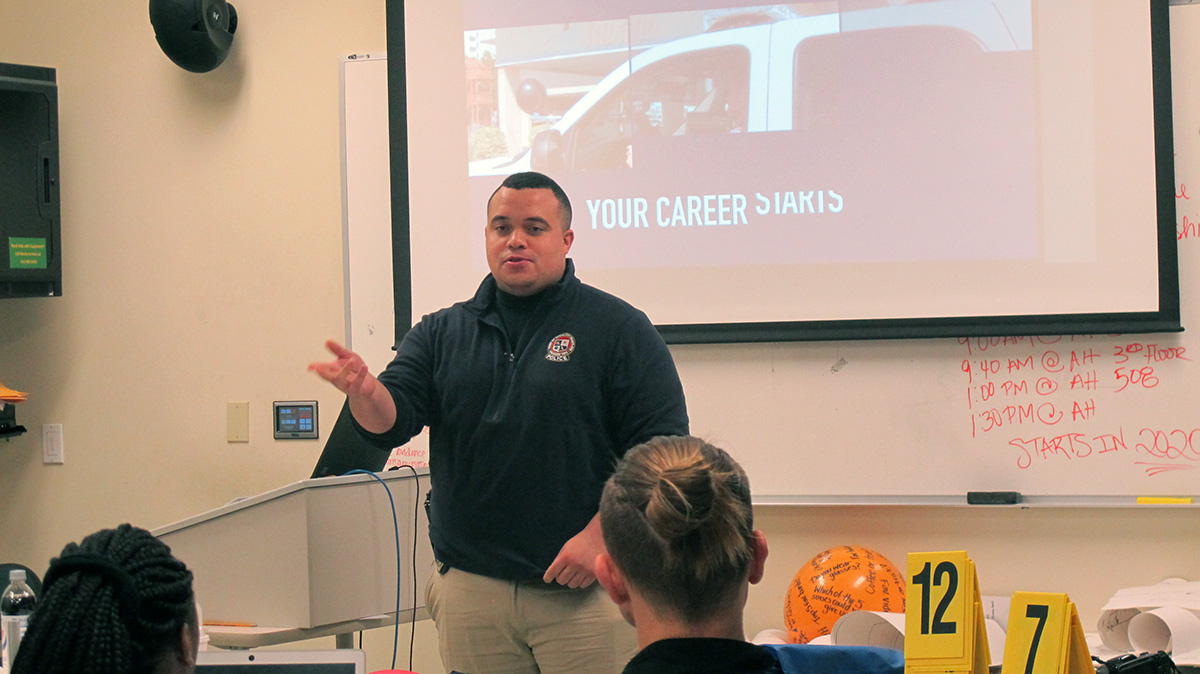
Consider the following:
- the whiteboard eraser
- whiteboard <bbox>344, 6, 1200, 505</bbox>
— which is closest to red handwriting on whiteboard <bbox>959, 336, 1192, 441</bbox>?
whiteboard <bbox>344, 6, 1200, 505</bbox>

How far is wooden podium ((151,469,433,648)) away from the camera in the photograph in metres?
2.11

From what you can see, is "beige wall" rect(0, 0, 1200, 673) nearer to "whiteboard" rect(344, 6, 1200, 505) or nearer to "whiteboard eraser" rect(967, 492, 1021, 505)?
"whiteboard" rect(344, 6, 1200, 505)

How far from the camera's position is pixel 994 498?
280 cm

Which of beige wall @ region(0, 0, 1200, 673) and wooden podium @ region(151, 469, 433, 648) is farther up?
beige wall @ region(0, 0, 1200, 673)

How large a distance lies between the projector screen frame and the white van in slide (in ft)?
1.08

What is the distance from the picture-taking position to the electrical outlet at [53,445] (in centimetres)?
357

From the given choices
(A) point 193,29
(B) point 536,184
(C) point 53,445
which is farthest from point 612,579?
(C) point 53,445

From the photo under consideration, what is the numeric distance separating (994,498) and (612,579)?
201cm

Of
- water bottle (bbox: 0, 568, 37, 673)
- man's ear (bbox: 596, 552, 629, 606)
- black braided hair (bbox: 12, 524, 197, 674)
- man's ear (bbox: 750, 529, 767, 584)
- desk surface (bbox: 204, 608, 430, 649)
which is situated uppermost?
black braided hair (bbox: 12, 524, 197, 674)

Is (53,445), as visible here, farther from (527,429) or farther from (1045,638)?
(1045,638)

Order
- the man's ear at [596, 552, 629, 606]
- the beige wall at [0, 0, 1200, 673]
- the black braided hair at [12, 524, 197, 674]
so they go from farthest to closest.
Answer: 1. the beige wall at [0, 0, 1200, 673]
2. the man's ear at [596, 552, 629, 606]
3. the black braided hair at [12, 524, 197, 674]

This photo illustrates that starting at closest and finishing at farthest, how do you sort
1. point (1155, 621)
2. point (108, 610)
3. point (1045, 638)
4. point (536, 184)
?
point (108, 610) → point (1045, 638) → point (536, 184) → point (1155, 621)

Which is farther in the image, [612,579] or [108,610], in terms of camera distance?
[612,579]

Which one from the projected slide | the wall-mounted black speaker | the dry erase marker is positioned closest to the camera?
the dry erase marker
